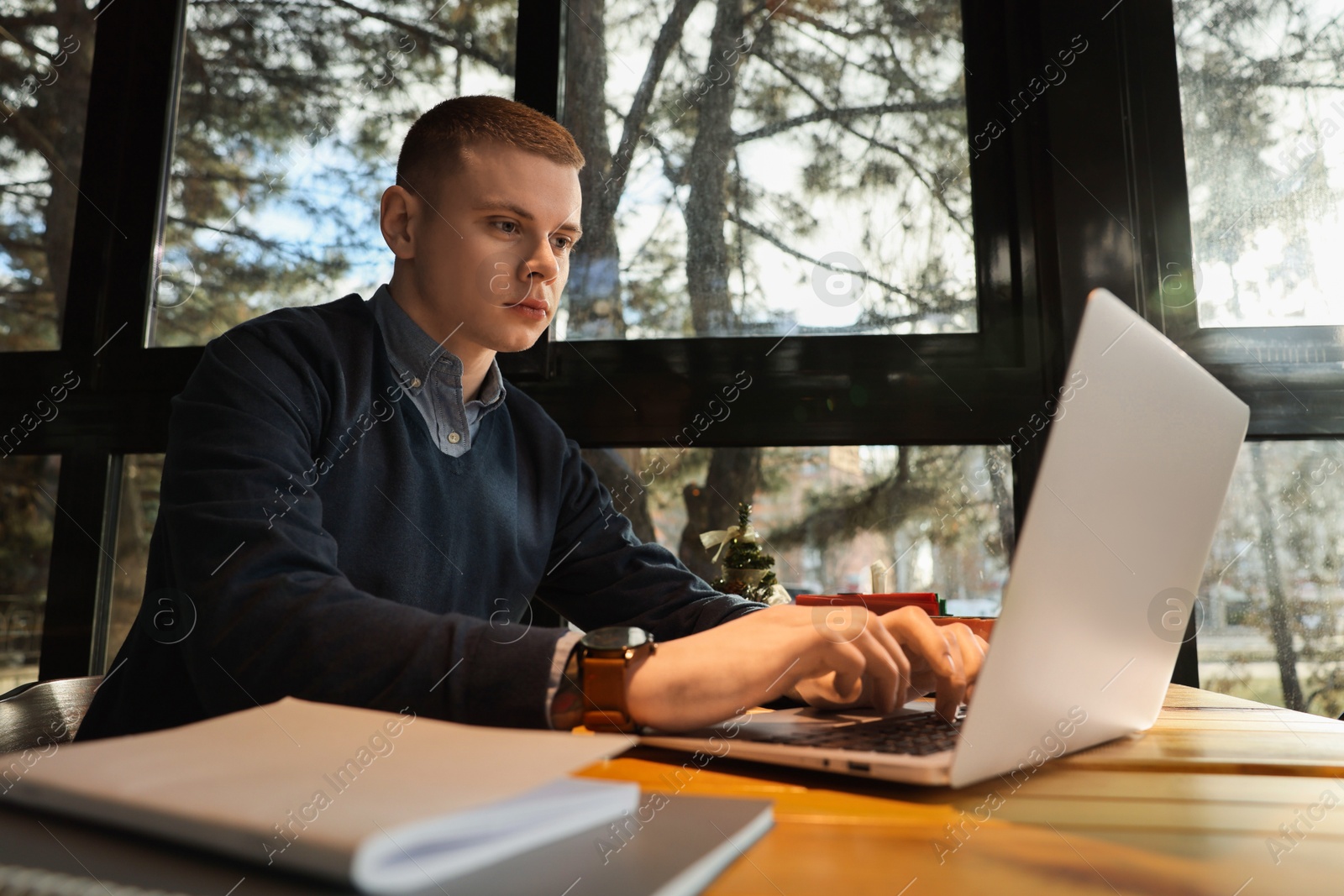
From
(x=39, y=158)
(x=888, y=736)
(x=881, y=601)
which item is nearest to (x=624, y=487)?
(x=881, y=601)

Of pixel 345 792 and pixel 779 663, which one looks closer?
pixel 345 792

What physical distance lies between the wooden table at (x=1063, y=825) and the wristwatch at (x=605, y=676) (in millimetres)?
33

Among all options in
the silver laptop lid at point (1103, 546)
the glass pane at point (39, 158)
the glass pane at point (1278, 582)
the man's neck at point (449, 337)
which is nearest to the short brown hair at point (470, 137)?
the man's neck at point (449, 337)

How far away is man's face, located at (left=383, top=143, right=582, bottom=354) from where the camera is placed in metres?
1.26

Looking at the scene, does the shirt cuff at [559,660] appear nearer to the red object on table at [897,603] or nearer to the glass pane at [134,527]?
the red object on table at [897,603]

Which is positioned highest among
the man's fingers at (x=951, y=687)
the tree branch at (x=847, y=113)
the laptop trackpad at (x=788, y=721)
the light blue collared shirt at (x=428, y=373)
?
the tree branch at (x=847, y=113)

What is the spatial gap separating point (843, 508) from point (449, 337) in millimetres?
885

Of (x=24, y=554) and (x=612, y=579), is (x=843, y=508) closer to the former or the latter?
(x=612, y=579)

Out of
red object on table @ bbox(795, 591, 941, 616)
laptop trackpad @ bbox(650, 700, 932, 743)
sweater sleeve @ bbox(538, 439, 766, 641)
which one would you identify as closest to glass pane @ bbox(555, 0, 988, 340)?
sweater sleeve @ bbox(538, 439, 766, 641)

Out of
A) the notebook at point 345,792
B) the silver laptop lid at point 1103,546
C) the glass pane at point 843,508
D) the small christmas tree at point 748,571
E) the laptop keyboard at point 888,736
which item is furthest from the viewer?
the glass pane at point 843,508

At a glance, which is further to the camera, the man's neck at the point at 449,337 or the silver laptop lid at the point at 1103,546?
the man's neck at the point at 449,337

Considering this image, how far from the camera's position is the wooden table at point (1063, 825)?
36 centimetres

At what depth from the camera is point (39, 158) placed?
2.11 meters

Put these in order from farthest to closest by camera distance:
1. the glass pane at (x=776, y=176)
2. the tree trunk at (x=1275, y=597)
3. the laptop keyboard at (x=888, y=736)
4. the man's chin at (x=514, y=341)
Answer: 1. the glass pane at (x=776, y=176)
2. the tree trunk at (x=1275, y=597)
3. the man's chin at (x=514, y=341)
4. the laptop keyboard at (x=888, y=736)
